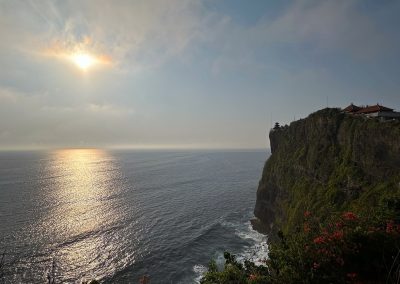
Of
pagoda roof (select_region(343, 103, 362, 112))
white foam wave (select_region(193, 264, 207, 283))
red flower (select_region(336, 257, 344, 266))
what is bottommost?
white foam wave (select_region(193, 264, 207, 283))

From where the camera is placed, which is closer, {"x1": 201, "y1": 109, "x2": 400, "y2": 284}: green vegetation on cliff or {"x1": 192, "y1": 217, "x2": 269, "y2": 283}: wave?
{"x1": 201, "y1": 109, "x2": 400, "y2": 284}: green vegetation on cliff

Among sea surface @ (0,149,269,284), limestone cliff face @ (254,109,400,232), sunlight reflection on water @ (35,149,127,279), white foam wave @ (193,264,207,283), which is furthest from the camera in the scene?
sunlight reflection on water @ (35,149,127,279)

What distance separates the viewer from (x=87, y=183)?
135375 millimetres

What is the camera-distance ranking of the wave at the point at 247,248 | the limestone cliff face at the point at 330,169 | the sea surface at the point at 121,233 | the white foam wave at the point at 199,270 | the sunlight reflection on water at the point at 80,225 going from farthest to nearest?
the sunlight reflection on water at the point at 80,225 < the wave at the point at 247,248 < the sea surface at the point at 121,233 < the white foam wave at the point at 199,270 < the limestone cliff face at the point at 330,169

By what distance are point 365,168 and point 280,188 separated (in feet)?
88.2

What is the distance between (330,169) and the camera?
56.2 m

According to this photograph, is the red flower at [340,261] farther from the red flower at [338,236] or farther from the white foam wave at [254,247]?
the white foam wave at [254,247]

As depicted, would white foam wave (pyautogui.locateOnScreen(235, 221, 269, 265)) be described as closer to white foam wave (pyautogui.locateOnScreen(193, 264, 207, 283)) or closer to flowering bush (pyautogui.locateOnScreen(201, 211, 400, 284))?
white foam wave (pyautogui.locateOnScreen(193, 264, 207, 283))

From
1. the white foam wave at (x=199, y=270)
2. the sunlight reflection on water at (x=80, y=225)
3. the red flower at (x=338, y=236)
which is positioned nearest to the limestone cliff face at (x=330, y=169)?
the red flower at (x=338, y=236)

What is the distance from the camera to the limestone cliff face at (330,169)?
44156mm

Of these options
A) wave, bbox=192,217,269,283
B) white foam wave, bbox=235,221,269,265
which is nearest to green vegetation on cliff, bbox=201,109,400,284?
white foam wave, bbox=235,221,269,265

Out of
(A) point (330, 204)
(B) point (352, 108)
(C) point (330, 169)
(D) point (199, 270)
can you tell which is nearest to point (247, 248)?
(D) point (199, 270)

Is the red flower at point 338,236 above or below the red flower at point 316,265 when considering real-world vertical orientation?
above

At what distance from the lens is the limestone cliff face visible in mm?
44156
